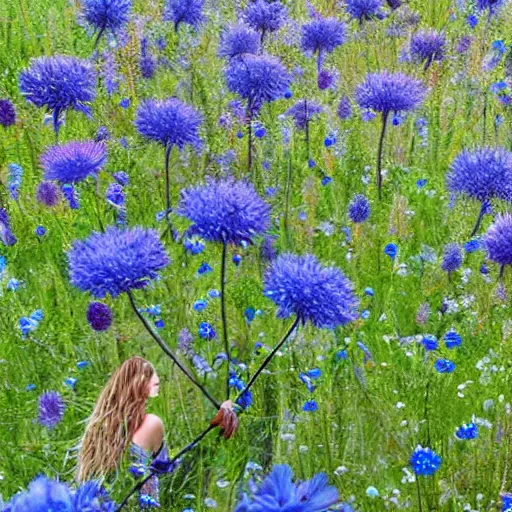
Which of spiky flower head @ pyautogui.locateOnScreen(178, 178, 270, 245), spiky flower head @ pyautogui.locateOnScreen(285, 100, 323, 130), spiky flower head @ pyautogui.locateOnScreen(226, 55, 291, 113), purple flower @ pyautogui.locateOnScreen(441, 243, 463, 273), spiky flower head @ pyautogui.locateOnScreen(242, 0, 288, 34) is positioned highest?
spiky flower head @ pyautogui.locateOnScreen(242, 0, 288, 34)

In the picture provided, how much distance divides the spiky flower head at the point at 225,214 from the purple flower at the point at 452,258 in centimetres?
84


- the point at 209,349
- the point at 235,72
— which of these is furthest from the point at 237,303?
the point at 235,72

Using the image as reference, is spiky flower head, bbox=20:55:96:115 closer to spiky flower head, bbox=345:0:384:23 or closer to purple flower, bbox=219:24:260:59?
purple flower, bbox=219:24:260:59

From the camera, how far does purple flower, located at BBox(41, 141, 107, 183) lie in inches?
96.5

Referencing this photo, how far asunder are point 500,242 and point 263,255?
683 mm

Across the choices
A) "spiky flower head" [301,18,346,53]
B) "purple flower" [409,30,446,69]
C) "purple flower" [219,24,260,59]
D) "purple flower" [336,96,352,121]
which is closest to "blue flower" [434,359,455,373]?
"purple flower" [336,96,352,121]

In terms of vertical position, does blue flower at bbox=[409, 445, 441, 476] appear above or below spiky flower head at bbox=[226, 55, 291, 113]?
below

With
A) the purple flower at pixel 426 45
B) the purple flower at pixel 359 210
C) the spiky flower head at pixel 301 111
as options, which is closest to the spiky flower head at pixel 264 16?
the spiky flower head at pixel 301 111

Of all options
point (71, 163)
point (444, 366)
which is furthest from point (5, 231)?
point (444, 366)

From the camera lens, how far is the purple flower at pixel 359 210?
279 centimetres

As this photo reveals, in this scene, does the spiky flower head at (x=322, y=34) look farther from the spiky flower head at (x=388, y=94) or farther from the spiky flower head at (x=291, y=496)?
the spiky flower head at (x=291, y=496)

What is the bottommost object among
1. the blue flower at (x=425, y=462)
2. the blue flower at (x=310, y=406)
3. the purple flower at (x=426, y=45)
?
the blue flower at (x=425, y=462)

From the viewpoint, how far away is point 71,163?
245 cm

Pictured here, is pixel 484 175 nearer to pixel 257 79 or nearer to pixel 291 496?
pixel 257 79
